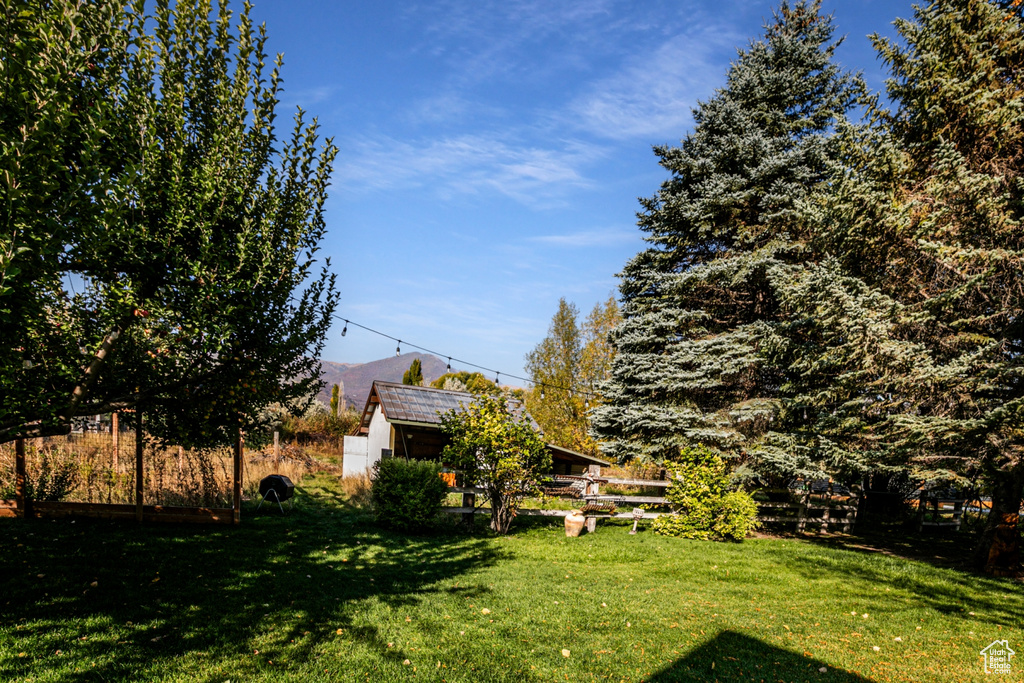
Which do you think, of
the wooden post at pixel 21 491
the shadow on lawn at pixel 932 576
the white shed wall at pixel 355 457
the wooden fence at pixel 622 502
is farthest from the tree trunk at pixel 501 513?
the white shed wall at pixel 355 457

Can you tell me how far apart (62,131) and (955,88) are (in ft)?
45.4

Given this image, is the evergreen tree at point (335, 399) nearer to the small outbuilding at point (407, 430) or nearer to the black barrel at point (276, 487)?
the small outbuilding at point (407, 430)

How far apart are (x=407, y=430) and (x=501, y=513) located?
8516 millimetres

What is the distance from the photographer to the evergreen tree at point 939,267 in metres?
8.87

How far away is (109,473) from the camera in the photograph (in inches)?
391

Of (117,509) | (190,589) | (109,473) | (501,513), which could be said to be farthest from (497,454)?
(109,473)

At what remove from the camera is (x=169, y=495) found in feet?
33.7

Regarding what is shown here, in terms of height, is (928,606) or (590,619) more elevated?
(590,619)

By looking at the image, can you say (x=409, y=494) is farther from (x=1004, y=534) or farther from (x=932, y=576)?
(x=1004, y=534)

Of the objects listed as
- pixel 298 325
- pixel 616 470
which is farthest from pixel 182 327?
pixel 616 470

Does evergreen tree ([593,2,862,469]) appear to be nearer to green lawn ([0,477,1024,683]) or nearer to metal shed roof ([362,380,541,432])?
metal shed roof ([362,380,541,432])

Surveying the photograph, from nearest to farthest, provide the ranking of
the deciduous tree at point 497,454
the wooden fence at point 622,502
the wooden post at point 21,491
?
the wooden post at point 21,491 → the deciduous tree at point 497,454 → the wooden fence at point 622,502

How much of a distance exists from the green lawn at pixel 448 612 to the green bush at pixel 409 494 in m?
0.76

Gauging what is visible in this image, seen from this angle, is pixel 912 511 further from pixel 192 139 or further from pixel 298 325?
pixel 192 139
